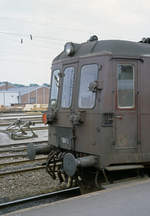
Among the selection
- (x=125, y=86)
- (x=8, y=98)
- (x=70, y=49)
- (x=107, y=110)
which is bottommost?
(x=107, y=110)

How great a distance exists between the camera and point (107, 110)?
5441 mm

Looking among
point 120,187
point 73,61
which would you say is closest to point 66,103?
point 73,61

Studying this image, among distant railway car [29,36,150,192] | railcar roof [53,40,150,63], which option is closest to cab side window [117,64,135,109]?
distant railway car [29,36,150,192]

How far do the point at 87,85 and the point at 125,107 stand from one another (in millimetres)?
896

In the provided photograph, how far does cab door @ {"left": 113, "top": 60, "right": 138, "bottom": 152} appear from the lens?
5.55 meters

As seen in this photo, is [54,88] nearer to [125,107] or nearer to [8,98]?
[125,107]

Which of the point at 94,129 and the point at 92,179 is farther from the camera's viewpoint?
the point at 92,179

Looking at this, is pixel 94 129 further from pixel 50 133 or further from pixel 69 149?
pixel 50 133

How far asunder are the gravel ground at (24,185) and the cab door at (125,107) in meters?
2.57

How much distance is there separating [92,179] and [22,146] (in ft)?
23.1

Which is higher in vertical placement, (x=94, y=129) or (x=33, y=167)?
(x=94, y=129)

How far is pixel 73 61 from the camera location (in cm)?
623

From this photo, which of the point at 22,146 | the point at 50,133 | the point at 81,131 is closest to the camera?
the point at 81,131

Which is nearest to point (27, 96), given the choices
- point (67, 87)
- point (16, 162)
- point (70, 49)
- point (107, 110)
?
point (16, 162)
